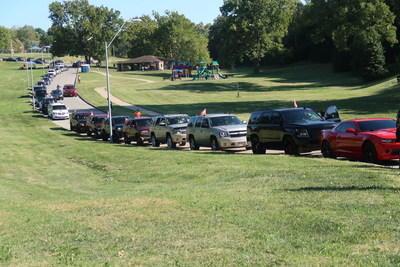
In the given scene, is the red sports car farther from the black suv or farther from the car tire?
the car tire

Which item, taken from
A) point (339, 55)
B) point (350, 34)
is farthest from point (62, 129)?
point (339, 55)

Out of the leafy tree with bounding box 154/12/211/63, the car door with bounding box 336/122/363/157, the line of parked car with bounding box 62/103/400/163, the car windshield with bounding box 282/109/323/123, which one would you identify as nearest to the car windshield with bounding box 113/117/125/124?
the line of parked car with bounding box 62/103/400/163

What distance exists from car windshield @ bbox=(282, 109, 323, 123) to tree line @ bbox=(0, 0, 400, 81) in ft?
121

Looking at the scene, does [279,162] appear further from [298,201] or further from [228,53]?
[228,53]

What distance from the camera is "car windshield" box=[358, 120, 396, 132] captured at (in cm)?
1755

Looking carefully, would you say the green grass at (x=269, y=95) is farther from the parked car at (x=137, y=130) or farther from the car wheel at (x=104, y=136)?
the parked car at (x=137, y=130)

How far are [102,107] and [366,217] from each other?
60.1m

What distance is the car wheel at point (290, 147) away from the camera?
66.3ft

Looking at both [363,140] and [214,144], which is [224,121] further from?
[363,140]

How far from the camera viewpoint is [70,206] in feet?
40.2

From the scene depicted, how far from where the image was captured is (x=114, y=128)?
35156 millimetres

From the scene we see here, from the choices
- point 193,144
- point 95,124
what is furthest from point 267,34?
point 193,144

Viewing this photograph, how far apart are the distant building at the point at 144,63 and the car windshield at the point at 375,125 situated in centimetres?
12380

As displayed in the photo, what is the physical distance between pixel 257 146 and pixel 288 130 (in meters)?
2.23
